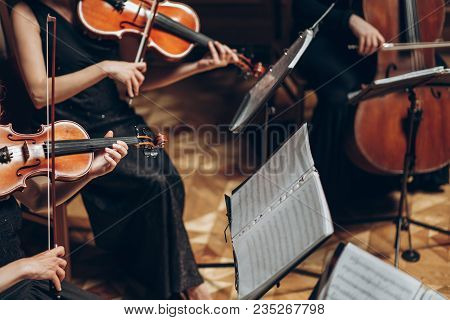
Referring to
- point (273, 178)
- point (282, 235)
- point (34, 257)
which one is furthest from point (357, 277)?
point (34, 257)

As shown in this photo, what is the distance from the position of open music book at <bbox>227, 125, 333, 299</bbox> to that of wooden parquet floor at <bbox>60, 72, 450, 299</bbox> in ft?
1.87

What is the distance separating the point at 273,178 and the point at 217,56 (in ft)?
1.91

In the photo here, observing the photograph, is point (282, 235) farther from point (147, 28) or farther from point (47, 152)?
point (147, 28)

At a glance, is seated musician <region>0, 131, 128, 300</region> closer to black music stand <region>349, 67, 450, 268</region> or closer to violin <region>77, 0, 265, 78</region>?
violin <region>77, 0, 265, 78</region>

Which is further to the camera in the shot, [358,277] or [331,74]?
[331,74]

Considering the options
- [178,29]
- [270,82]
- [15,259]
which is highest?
[178,29]

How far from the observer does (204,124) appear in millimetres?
2518

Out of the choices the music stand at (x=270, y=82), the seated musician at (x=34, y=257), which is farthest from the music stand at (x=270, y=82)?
the seated musician at (x=34, y=257)

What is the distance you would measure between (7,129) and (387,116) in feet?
3.41

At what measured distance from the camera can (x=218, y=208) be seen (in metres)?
2.07

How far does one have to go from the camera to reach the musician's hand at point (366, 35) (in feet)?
5.72

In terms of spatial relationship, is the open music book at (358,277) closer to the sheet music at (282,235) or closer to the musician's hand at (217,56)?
the sheet music at (282,235)

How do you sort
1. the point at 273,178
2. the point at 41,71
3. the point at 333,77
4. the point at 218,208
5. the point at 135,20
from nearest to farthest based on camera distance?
the point at 273,178
the point at 41,71
the point at 135,20
the point at 333,77
the point at 218,208
